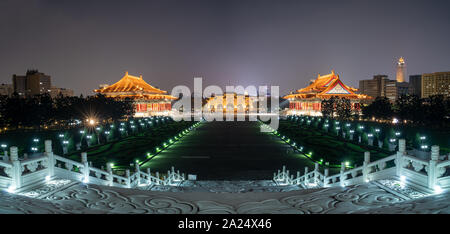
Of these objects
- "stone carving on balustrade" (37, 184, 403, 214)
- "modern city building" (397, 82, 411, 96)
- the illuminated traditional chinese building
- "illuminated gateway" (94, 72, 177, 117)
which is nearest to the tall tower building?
"modern city building" (397, 82, 411, 96)

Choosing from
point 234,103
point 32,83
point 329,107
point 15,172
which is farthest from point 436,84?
point 32,83

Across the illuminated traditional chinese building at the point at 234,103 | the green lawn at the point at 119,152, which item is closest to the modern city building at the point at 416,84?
the illuminated traditional chinese building at the point at 234,103

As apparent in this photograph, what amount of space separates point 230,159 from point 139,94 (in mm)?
48383

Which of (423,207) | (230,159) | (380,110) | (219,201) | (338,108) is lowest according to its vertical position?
(230,159)

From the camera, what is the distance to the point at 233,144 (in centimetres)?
2723

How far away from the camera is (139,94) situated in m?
64.1

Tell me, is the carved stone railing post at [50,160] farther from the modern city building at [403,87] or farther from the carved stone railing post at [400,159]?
the modern city building at [403,87]

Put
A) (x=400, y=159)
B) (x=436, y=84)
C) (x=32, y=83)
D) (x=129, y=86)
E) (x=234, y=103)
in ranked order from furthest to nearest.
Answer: (x=436, y=84), (x=32, y=83), (x=234, y=103), (x=129, y=86), (x=400, y=159)

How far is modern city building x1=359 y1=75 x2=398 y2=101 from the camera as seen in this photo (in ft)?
510

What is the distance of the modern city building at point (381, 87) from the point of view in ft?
510

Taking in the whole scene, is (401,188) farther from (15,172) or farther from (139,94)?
(139,94)
